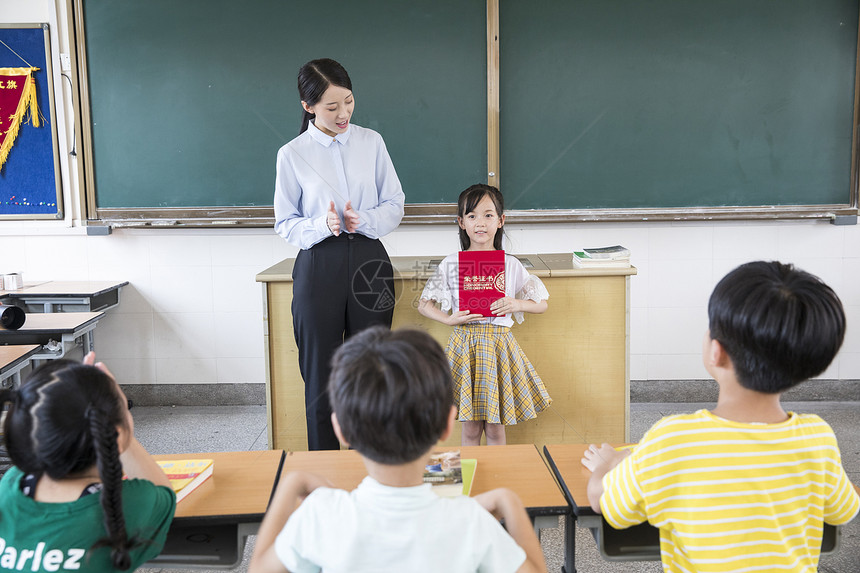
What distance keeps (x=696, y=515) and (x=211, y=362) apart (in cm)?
350

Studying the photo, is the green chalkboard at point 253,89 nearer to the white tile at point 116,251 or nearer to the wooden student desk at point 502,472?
the white tile at point 116,251

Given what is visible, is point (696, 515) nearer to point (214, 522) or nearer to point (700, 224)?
point (214, 522)

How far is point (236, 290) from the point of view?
411 cm

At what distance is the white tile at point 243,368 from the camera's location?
4.19 m

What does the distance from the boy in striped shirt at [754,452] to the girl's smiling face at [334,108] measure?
159 centimetres

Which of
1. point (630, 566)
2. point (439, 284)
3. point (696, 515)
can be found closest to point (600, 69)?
point (439, 284)

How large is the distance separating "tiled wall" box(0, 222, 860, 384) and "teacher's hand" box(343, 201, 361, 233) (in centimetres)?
155

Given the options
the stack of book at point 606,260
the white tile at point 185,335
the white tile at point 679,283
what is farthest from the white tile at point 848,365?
the white tile at point 185,335

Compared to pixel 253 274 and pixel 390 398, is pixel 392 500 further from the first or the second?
pixel 253 274

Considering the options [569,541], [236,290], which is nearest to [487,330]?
[569,541]

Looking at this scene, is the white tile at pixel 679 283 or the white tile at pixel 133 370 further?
the white tile at pixel 133 370

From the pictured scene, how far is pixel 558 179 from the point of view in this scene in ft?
12.9

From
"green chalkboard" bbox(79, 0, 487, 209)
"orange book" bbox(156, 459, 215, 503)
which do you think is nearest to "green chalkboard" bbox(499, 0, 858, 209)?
"green chalkboard" bbox(79, 0, 487, 209)

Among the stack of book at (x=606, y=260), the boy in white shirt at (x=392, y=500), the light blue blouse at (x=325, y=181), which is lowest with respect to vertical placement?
the boy in white shirt at (x=392, y=500)
